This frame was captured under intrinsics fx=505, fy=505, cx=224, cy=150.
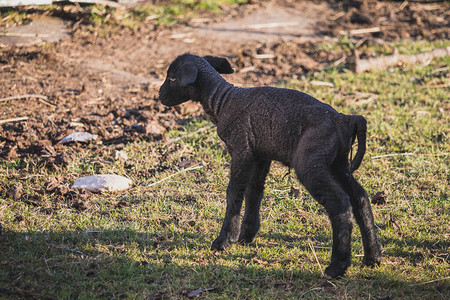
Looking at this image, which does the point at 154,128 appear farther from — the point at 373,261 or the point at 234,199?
the point at 373,261

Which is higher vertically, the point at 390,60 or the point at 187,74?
the point at 187,74

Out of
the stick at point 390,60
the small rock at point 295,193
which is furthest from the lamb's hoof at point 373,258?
the stick at point 390,60

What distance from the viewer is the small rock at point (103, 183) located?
20.8 ft

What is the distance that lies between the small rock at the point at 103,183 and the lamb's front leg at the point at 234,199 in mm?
1784

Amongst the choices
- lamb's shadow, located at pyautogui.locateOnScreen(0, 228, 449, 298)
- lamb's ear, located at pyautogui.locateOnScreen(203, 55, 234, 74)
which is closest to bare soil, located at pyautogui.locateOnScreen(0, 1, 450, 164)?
lamb's shadow, located at pyautogui.locateOnScreen(0, 228, 449, 298)

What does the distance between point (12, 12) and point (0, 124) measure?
4335 mm

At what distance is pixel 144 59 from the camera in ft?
36.4

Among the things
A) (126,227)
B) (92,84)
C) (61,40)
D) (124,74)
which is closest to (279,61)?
(124,74)

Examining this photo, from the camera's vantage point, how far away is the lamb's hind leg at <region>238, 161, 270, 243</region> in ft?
17.6

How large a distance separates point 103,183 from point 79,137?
1522 mm

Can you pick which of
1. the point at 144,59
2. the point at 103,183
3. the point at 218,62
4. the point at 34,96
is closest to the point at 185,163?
the point at 103,183

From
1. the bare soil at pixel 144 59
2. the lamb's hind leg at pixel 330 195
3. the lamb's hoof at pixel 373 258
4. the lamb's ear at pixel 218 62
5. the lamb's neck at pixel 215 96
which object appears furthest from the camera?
the bare soil at pixel 144 59

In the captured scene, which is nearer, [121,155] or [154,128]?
[121,155]

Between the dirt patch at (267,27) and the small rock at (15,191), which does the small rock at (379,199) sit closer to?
the small rock at (15,191)
